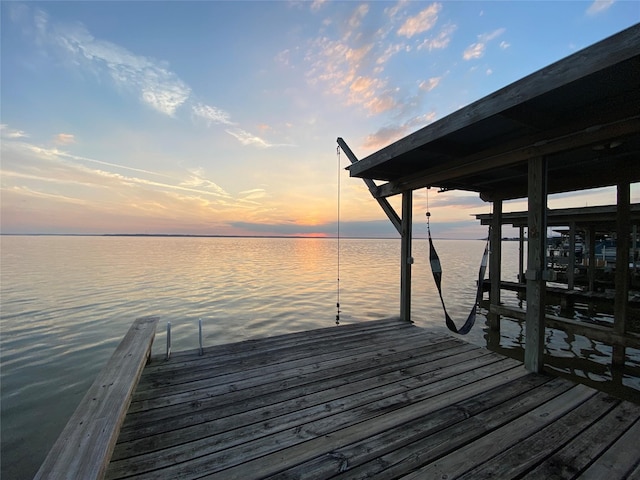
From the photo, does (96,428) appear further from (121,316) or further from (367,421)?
(121,316)

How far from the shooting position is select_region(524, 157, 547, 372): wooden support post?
3006 mm

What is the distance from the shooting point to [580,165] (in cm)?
421

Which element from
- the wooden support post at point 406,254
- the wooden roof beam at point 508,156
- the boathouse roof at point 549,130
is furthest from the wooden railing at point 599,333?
the wooden roof beam at point 508,156

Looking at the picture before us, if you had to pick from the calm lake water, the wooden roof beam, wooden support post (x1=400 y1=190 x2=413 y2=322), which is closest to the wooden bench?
the calm lake water

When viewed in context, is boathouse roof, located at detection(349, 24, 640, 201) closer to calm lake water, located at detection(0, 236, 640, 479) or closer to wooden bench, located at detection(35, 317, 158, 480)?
wooden bench, located at detection(35, 317, 158, 480)

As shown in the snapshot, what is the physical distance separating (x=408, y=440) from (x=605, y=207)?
1102cm

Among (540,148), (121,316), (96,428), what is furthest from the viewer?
(121,316)

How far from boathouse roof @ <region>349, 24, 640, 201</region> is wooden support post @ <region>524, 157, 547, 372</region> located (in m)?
0.27

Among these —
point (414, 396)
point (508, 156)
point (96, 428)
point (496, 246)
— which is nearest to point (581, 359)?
point (496, 246)

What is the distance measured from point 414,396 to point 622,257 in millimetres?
4760

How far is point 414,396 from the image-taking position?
2504 mm

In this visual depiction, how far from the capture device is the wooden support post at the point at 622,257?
4465 mm

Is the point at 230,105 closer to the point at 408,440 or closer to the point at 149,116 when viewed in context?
the point at 149,116

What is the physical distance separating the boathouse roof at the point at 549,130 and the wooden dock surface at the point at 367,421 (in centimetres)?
248
